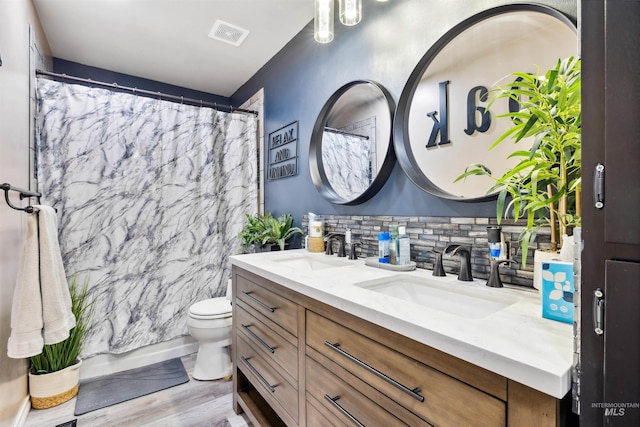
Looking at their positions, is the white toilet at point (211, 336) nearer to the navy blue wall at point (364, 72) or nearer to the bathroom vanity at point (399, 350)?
the bathroom vanity at point (399, 350)

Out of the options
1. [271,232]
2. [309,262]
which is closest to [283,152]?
[271,232]

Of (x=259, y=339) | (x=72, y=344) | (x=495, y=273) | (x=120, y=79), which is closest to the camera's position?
(x=495, y=273)

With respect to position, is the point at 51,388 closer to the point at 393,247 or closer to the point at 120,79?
the point at 393,247

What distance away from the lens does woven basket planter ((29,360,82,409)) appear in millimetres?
1856

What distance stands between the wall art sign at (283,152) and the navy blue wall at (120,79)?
1.29 meters

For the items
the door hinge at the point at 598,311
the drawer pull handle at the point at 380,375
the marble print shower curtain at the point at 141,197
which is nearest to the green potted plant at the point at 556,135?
the door hinge at the point at 598,311

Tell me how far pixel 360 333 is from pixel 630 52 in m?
0.79

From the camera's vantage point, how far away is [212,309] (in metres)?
2.17

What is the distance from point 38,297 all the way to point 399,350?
5.54 feet

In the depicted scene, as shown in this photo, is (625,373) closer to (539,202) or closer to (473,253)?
(539,202)

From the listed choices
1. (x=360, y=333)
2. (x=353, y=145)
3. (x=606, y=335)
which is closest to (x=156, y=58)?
(x=353, y=145)

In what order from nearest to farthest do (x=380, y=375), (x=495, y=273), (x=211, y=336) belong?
(x=380, y=375)
(x=495, y=273)
(x=211, y=336)

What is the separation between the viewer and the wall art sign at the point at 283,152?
2373 millimetres

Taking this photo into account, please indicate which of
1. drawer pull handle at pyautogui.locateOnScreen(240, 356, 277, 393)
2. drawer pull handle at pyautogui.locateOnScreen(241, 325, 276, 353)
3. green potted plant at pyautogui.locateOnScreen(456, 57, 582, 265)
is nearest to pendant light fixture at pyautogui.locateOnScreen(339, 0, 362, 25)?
green potted plant at pyautogui.locateOnScreen(456, 57, 582, 265)
